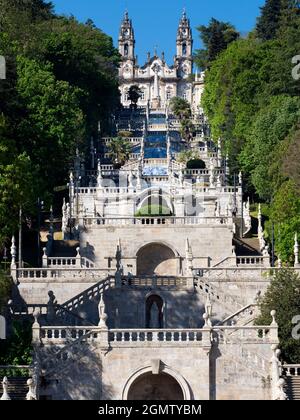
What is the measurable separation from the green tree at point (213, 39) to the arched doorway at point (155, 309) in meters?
88.1

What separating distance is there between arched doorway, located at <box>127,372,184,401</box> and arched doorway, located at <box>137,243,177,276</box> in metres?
17.7

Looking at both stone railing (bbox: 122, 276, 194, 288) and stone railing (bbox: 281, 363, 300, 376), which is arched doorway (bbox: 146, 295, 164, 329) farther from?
stone railing (bbox: 281, 363, 300, 376)

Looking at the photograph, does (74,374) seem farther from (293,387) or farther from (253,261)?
(253,261)

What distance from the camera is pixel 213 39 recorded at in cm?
14662

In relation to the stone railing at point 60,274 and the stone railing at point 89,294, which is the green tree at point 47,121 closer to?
the stone railing at point 60,274

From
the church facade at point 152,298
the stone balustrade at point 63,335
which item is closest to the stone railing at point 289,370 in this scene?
the church facade at point 152,298

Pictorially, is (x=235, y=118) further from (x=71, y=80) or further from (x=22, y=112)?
(x=22, y=112)

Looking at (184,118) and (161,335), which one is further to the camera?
(184,118)

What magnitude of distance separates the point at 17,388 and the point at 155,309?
1136 centimetres

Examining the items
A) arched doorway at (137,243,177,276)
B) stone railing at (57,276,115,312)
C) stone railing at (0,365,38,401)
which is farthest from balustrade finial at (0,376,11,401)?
arched doorway at (137,243,177,276)

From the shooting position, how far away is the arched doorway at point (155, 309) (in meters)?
57.4

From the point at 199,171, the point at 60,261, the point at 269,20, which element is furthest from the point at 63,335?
the point at 269,20

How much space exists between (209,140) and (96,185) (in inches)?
1238

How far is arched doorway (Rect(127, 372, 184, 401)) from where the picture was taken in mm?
49344
